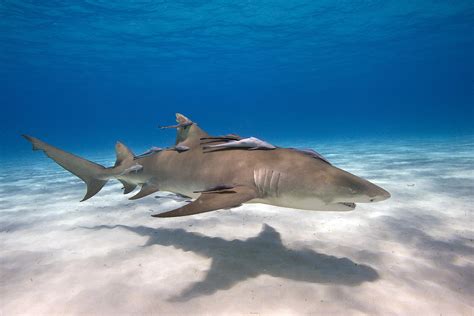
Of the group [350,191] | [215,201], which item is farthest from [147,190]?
[350,191]

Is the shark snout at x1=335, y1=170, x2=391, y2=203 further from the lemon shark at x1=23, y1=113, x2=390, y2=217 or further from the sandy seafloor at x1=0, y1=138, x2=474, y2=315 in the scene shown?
the sandy seafloor at x1=0, y1=138, x2=474, y2=315

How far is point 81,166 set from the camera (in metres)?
4.64

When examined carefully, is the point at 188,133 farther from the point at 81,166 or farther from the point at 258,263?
the point at 258,263

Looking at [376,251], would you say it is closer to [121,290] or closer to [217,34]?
[121,290]

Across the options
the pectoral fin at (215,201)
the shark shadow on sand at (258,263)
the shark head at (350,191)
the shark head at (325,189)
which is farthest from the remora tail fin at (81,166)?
the shark head at (350,191)

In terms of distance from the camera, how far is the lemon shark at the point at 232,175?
2590mm

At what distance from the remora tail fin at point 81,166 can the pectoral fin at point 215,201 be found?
2844mm

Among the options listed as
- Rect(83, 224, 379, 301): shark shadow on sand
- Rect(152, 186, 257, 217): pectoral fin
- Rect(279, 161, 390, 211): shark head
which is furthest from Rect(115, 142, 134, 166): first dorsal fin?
Rect(279, 161, 390, 211): shark head

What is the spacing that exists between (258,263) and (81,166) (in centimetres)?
325

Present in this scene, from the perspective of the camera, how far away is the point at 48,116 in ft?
611

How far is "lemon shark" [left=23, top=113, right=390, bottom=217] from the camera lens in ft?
8.50

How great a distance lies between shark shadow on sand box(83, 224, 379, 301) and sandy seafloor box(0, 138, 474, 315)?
0.01m

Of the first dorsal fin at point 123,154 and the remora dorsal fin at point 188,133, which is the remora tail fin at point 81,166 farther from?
the remora dorsal fin at point 188,133

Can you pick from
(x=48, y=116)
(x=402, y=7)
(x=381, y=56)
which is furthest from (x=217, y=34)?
(x=48, y=116)
